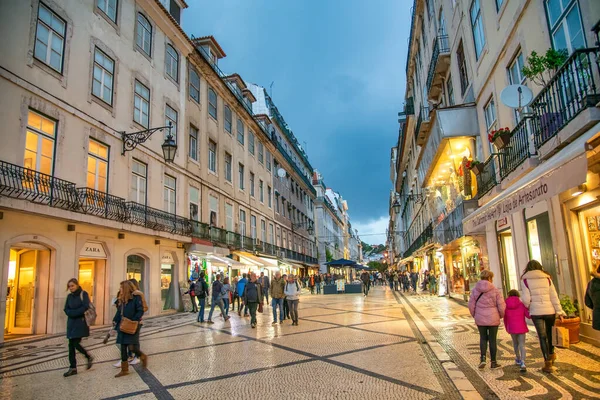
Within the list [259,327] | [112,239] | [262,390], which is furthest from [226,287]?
[262,390]

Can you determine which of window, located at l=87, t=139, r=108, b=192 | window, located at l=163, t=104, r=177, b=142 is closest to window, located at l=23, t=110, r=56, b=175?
window, located at l=87, t=139, r=108, b=192

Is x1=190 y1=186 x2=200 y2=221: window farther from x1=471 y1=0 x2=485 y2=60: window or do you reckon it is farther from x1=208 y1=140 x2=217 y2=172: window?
x1=471 y1=0 x2=485 y2=60: window

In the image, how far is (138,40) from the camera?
1727cm

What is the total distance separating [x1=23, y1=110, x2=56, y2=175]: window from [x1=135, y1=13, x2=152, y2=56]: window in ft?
21.1

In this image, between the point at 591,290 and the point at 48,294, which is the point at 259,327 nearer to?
the point at 48,294

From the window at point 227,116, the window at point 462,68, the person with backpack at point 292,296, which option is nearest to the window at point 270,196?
the window at point 227,116

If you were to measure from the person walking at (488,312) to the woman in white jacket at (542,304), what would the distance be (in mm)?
390

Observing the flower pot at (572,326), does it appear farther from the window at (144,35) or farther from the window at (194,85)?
the window at (194,85)

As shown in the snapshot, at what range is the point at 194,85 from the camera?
72.3ft

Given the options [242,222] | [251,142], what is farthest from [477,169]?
[251,142]

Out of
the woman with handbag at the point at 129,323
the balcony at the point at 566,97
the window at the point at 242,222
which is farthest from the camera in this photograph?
the window at the point at 242,222

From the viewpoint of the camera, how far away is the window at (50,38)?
12.1 m

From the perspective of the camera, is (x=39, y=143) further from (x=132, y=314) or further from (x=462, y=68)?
(x=462, y=68)

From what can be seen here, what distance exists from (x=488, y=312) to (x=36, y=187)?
11.1m
